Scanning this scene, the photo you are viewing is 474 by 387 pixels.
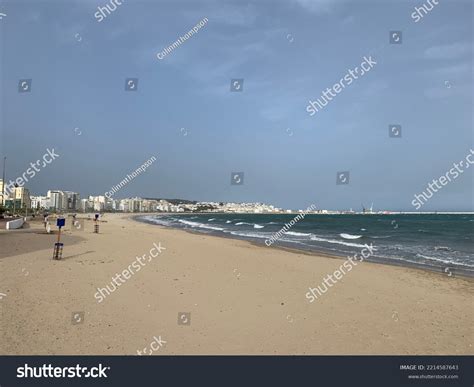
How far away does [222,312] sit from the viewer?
775cm

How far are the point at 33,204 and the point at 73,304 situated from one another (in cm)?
15618

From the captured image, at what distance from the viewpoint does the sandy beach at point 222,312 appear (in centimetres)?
598

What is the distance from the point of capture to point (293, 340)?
6.30 m

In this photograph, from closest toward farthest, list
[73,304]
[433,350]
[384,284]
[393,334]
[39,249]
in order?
[433,350], [393,334], [73,304], [384,284], [39,249]

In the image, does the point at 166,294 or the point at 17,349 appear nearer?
the point at 17,349

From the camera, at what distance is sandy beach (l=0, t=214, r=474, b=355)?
598cm

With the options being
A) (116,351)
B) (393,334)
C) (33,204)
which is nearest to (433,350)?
(393,334)
